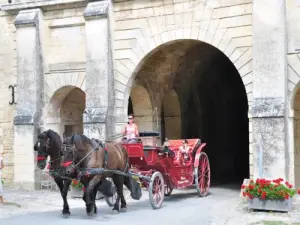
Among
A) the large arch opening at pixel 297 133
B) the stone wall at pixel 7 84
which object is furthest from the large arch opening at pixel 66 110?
the large arch opening at pixel 297 133

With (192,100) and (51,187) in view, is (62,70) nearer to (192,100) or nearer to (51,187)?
(51,187)

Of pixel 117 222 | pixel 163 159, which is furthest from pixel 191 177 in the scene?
pixel 117 222

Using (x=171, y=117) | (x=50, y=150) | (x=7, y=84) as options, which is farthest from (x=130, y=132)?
(x=7, y=84)

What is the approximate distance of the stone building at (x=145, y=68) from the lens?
11320mm

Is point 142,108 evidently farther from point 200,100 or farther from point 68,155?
point 68,155

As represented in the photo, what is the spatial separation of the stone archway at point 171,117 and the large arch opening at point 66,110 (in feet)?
9.10

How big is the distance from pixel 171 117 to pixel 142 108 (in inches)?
53.4

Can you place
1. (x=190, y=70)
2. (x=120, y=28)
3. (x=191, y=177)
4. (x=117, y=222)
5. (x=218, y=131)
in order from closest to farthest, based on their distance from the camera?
1. (x=117, y=222)
2. (x=191, y=177)
3. (x=120, y=28)
4. (x=190, y=70)
5. (x=218, y=131)

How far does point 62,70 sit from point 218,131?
7326 millimetres

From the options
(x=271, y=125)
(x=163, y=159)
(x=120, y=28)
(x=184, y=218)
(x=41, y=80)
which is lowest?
(x=184, y=218)

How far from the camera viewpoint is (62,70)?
1427 cm

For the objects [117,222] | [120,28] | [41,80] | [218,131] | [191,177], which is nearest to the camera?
[117,222]

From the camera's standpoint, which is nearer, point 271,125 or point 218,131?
point 271,125

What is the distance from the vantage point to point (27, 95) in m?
14.3
